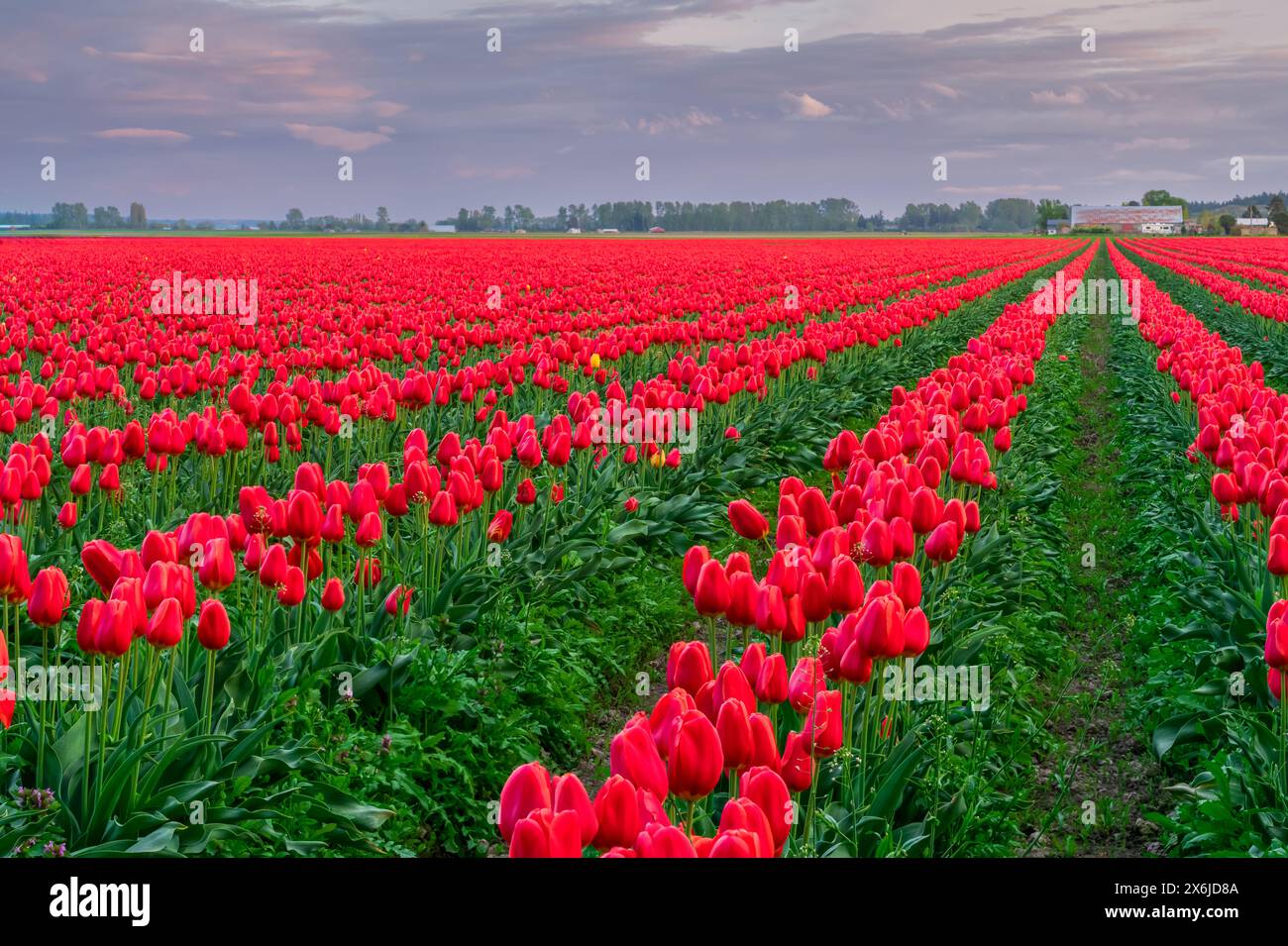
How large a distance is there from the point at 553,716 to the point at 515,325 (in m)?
10.2

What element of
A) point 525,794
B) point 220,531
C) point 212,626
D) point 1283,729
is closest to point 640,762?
point 525,794

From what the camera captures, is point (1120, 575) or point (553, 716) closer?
point (553, 716)

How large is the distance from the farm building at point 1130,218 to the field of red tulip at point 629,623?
548 feet

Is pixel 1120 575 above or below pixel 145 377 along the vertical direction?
below

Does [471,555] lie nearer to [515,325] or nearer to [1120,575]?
[1120,575]

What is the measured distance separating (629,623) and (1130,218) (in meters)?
189

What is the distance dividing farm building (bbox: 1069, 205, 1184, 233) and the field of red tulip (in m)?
167

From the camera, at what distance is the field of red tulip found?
3861mm

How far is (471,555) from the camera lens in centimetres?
702

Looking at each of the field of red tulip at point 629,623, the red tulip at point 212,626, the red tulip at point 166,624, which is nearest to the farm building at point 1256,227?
the field of red tulip at point 629,623

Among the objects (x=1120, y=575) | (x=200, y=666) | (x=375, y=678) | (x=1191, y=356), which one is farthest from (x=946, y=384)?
(x=200, y=666)

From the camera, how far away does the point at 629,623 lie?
7.75 meters
